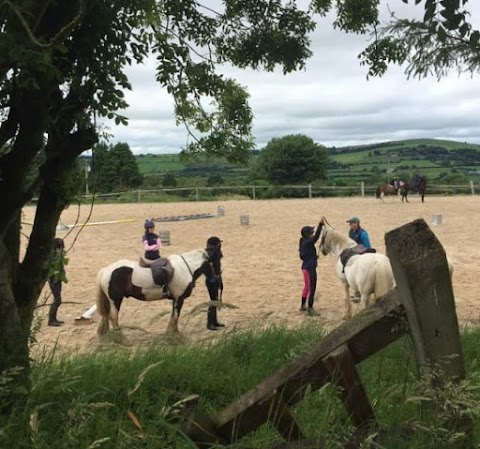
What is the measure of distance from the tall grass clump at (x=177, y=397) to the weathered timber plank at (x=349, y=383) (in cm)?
6

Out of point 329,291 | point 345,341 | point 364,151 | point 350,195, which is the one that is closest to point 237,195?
point 350,195

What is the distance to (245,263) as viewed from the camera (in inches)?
543

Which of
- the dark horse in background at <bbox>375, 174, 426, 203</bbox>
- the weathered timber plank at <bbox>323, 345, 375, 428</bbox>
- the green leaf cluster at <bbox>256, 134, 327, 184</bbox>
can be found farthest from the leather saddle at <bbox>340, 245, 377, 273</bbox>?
the green leaf cluster at <bbox>256, 134, 327, 184</bbox>

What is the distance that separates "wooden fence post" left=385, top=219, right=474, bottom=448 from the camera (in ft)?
5.27

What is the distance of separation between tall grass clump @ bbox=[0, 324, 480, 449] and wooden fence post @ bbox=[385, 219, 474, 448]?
0.29ft

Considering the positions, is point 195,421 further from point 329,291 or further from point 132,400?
point 329,291

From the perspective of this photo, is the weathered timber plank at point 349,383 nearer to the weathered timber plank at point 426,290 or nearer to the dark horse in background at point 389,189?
the weathered timber plank at point 426,290

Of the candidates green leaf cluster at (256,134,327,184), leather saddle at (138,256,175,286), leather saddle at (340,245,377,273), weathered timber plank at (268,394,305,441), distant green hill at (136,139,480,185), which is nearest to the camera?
weathered timber plank at (268,394,305,441)

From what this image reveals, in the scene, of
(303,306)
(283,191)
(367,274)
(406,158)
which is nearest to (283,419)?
(367,274)

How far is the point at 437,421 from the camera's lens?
165cm

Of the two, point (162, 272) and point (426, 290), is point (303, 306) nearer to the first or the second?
point (162, 272)

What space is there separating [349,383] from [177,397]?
844mm

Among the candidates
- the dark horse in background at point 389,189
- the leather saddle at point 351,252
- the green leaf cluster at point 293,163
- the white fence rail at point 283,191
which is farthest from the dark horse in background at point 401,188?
the green leaf cluster at point 293,163

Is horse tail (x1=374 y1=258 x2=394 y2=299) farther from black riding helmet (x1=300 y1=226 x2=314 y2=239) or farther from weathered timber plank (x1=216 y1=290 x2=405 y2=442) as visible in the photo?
weathered timber plank (x1=216 y1=290 x2=405 y2=442)
